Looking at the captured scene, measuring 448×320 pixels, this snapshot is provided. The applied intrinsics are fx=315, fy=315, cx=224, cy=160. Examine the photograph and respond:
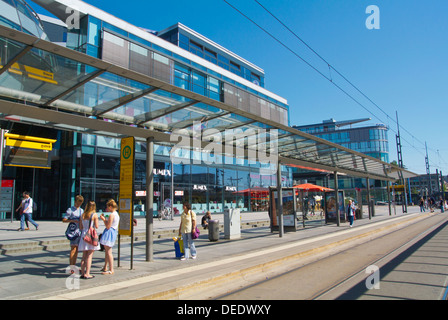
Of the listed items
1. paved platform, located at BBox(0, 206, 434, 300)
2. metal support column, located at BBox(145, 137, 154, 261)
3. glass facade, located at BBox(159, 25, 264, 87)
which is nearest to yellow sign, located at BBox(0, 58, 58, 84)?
metal support column, located at BBox(145, 137, 154, 261)

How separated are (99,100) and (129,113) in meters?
1.01

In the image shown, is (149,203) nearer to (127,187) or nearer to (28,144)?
(127,187)

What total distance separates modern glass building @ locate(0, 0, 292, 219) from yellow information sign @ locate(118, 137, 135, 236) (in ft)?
2.87

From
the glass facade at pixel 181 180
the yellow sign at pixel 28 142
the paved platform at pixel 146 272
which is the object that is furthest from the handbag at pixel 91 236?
the glass facade at pixel 181 180

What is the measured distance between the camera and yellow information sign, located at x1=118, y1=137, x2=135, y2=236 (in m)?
7.70

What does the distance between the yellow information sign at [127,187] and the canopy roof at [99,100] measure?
0.48 meters

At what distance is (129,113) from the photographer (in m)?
7.92

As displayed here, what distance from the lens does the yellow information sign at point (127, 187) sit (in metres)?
7.70

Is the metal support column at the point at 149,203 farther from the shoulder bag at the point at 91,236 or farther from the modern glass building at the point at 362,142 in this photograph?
the modern glass building at the point at 362,142

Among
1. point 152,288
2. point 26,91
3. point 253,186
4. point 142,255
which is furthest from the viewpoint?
point 253,186

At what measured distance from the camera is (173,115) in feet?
27.5
